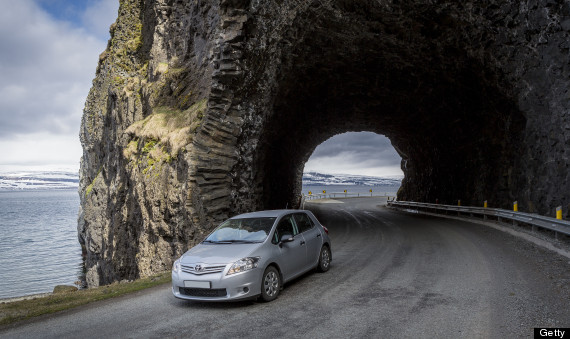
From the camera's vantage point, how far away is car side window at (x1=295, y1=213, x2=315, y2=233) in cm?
930

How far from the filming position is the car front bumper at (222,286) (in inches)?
267

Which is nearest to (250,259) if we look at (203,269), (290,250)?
(203,269)

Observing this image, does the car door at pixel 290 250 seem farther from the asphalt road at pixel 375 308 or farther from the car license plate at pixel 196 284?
the car license plate at pixel 196 284

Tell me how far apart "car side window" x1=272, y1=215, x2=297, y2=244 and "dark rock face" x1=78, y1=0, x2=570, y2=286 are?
6492 mm

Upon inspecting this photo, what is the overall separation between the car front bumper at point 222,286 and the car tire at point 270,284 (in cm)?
18

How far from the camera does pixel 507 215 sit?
676 inches

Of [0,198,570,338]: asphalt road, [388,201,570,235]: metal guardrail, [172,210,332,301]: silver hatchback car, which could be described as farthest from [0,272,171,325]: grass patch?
[388,201,570,235]: metal guardrail

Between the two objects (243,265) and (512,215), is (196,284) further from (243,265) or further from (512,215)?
(512,215)

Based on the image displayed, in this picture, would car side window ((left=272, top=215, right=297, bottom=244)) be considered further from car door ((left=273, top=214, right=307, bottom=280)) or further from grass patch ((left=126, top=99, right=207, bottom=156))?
grass patch ((left=126, top=99, right=207, bottom=156))

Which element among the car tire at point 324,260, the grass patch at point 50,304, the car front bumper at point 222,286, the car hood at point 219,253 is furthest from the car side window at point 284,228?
the grass patch at point 50,304

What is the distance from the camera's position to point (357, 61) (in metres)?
19.6

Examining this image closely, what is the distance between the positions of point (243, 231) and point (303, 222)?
5.80 feet

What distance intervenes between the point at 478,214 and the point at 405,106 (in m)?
7.82

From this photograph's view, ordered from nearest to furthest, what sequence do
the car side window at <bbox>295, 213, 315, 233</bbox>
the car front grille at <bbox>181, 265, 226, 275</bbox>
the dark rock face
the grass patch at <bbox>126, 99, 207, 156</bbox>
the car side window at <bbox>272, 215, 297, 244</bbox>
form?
the car front grille at <bbox>181, 265, 226, 275</bbox>
the car side window at <bbox>272, 215, 297, 244</bbox>
the car side window at <bbox>295, 213, 315, 233</bbox>
the dark rock face
the grass patch at <bbox>126, 99, 207, 156</bbox>
